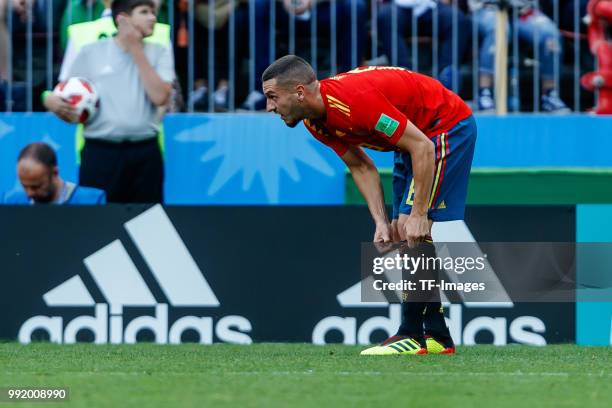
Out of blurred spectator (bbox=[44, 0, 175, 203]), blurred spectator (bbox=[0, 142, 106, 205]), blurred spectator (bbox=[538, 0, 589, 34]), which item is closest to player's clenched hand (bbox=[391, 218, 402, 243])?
blurred spectator (bbox=[0, 142, 106, 205])

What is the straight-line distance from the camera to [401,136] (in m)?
7.45

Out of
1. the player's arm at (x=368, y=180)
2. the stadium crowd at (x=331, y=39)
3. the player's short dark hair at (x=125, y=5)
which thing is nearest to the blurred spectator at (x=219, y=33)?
the stadium crowd at (x=331, y=39)

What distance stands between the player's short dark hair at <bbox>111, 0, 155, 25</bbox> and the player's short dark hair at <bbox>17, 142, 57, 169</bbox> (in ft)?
3.74

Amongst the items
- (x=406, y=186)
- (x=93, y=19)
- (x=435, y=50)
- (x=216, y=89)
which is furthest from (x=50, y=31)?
(x=406, y=186)

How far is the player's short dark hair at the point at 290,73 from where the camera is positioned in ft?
24.6

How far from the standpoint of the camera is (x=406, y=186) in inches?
313

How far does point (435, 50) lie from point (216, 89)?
1834mm

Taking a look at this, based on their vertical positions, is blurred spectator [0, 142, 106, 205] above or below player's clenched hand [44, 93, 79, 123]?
below

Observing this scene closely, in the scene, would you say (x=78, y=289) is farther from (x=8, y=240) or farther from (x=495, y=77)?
(x=495, y=77)

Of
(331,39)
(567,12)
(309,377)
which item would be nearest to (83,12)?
(331,39)

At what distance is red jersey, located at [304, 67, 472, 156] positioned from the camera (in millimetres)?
7449

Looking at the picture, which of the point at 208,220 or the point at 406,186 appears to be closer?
the point at 406,186

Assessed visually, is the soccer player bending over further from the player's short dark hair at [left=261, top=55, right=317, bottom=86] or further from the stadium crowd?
the stadium crowd

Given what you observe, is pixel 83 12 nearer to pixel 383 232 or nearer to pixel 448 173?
pixel 383 232
